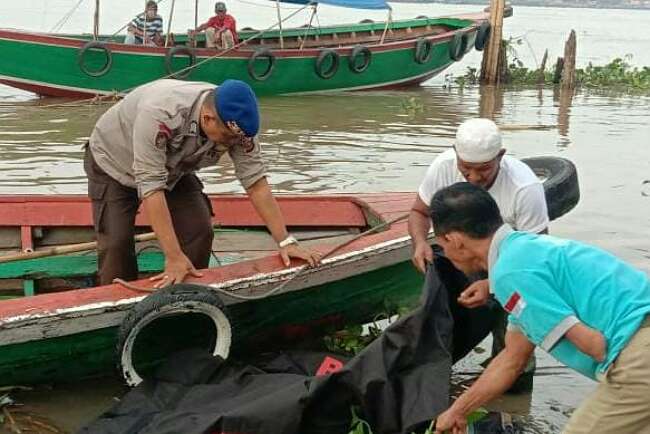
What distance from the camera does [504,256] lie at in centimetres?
263

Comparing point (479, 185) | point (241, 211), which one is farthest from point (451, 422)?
point (241, 211)

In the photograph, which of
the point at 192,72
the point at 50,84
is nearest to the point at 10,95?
the point at 50,84

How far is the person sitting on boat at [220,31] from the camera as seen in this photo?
15.7m

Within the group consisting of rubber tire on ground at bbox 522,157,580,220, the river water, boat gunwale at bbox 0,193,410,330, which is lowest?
the river water

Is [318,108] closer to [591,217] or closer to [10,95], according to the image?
[10,95]

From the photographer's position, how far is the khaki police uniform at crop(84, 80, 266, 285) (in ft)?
13.4

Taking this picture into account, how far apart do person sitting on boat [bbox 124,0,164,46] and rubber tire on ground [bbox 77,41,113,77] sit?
1.20 metres

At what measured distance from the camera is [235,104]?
12.8 ft

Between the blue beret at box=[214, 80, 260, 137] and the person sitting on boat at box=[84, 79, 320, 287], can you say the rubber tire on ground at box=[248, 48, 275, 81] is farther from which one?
the blue beret at box=[214, 80, 260, 137]

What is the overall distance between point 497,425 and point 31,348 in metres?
2.22

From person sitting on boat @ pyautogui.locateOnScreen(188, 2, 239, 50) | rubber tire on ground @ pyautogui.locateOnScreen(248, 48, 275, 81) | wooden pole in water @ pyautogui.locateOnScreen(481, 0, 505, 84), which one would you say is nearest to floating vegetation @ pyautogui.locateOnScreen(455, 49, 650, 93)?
wooden pole in water @ pyautogui.locateOnScreen(481, 0, 505, 84)

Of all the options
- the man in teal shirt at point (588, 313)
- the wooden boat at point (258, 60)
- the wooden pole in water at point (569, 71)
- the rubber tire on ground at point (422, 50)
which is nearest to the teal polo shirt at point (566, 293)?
the man in teal shirt at point (588, 313)

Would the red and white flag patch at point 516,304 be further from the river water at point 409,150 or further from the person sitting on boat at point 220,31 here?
the person sitting on boat at point 220,31

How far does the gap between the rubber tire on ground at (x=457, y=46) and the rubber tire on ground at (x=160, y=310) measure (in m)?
15.3
